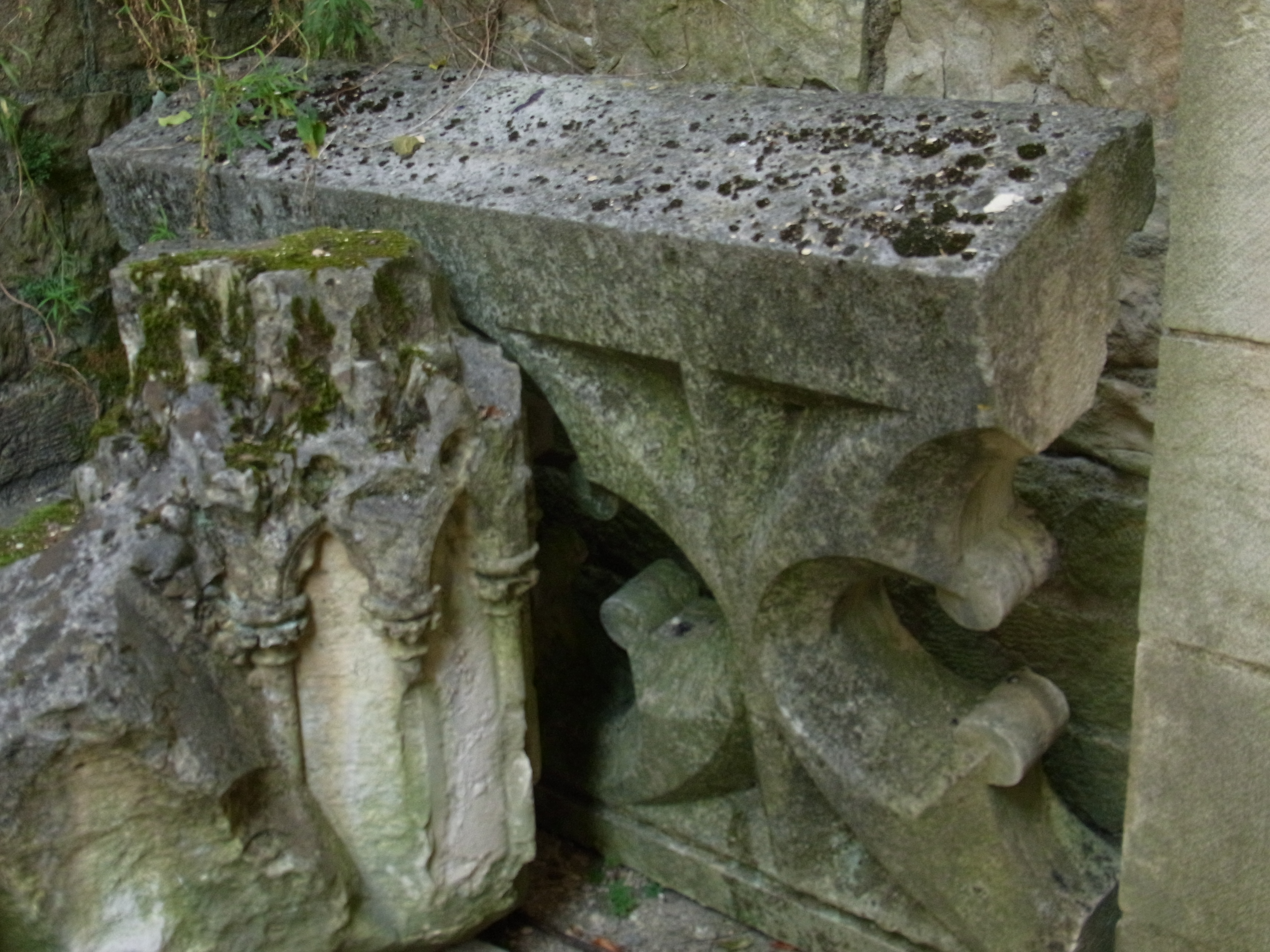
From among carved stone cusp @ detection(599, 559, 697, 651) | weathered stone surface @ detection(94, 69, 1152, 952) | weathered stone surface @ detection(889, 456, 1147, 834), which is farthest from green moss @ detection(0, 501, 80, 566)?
weathered stone surface @ detection(889, 456, 1147, 834)

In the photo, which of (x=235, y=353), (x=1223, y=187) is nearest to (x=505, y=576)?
(x=235, y=353)

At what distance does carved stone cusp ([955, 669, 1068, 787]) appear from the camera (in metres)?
2.10

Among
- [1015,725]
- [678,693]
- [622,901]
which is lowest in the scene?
[622,901]

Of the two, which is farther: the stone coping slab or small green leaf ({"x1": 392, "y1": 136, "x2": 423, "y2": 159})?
small green leaf ({"x1": 392, "y1": 136, "x2": 423, "y2": 159})

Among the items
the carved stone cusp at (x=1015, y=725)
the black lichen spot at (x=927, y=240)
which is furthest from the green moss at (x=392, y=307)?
the carved stone cusp at (x=1015, y=725)

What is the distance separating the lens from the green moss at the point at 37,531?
2.32 metres

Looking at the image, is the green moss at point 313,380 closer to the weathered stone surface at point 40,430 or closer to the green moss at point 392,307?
the green moss at point 392,307

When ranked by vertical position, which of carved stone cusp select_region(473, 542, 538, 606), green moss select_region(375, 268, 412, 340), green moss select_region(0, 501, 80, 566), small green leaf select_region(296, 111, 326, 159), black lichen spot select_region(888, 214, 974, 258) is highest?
black lichen spot select_region(888, 214, 974, 258)

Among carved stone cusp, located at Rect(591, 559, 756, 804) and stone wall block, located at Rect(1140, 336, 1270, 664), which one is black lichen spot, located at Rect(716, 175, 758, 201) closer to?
stone wall block, located at Rect(1140, 336, 1270, 664)

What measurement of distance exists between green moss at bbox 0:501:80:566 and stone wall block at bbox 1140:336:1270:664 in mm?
1535

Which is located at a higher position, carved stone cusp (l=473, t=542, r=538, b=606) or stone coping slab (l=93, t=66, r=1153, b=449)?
stone coping slab (l=93, t=66, r=1153, b=449)

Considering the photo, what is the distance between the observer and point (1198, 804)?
1953mm

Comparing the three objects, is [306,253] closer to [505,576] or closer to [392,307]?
[392,307]

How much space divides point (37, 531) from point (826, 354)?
1350 mm
